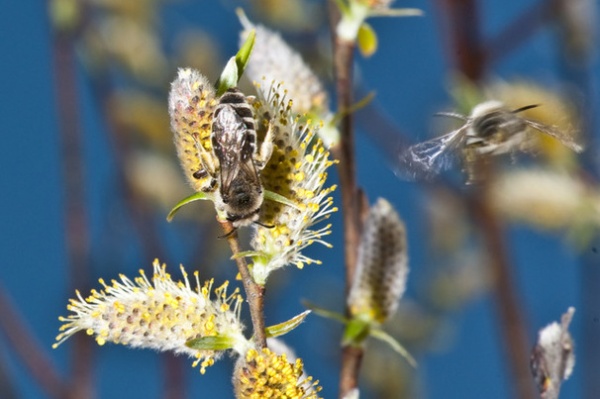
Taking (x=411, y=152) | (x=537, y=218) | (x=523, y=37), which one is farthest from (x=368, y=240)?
(x=523, y=37)

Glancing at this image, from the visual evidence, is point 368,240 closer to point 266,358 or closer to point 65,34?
point 266,358

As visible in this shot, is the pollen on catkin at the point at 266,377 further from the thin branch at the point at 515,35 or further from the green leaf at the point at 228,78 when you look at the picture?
the thin branch at the point at 515,35

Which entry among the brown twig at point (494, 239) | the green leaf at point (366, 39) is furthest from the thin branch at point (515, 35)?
the green leaf at point (366, 39)

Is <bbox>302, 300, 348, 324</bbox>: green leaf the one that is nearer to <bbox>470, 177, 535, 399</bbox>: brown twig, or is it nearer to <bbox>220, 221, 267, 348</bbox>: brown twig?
<bbox>220, 221, 267, 348</bbox>: brown twig

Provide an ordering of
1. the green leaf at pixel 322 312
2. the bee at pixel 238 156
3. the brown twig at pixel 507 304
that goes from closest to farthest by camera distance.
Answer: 1. the bee at pixel 238 156
2. the green leaf at pixel 322 312
3. the brown twig at pixel 507 304

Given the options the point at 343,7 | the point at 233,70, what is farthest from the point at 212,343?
the point at 343,7

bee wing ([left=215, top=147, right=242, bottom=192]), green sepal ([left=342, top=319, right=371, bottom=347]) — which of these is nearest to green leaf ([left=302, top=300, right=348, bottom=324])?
green sepal ([left=342, top=319, right=371, bottom=347])

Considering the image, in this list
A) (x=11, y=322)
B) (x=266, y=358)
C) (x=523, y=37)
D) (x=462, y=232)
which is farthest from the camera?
(x=462, y=232)
